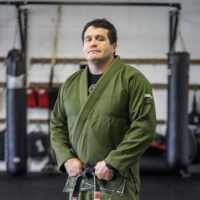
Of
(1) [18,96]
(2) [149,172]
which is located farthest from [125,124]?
(2) [149,172]

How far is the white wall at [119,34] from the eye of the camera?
19.5 feet

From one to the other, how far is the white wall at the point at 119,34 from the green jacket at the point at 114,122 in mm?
4255

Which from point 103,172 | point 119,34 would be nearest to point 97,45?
point 103,172

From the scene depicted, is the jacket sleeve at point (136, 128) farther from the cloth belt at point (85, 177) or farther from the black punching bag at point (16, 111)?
the black punching bag at point (16, 111)

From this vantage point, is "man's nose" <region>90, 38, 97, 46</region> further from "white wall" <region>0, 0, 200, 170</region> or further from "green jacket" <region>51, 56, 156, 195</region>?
"white wall" <region>0, 0, 200, 170</region>

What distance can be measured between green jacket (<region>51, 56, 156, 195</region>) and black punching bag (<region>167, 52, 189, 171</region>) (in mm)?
3057

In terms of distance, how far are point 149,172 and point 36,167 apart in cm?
209

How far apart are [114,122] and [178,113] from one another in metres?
3.18

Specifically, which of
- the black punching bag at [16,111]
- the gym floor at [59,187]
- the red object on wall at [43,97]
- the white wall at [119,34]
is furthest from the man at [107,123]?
the white wall at [119,34]

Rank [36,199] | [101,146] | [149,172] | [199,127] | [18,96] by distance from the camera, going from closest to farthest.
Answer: [101,146], [36,199], [18,96], [149,172], [199,127]

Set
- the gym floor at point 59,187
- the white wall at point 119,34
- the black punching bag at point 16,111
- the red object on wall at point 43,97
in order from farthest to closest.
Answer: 1. the white wall at point 119,34
2. the red object on wall at point 43,97
3. the black punching bag at point 16,111
4. the gym floor at point 59,187

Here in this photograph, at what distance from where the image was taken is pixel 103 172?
5.32ft

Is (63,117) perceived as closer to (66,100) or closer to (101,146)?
(66,100)

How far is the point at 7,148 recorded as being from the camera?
4762 millimetres
